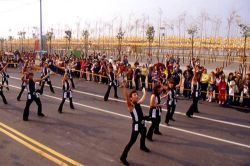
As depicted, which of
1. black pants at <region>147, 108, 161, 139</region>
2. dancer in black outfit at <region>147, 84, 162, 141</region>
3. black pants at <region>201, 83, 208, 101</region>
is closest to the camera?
dancer in black outfit at <region>147, 84, 162, 141</region>

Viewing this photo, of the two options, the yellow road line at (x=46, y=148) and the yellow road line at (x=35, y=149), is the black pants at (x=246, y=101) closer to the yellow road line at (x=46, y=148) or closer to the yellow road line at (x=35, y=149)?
the yellow road line at (x=46, y=148)

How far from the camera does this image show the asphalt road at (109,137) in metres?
9.04

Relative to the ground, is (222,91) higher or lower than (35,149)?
higher

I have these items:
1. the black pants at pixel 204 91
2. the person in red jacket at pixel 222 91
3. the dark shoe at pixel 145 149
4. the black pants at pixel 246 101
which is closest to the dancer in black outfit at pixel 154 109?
the dark shoe at pixel 145 149

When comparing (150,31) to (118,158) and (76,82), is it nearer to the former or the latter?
(76,82)

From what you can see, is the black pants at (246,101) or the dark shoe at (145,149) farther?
the black pants at (246,101)

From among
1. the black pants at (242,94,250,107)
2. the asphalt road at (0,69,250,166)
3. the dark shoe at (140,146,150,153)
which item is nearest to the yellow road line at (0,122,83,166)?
the asphalt road at (0,69,250,166)

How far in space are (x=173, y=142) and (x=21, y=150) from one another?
4641 mm

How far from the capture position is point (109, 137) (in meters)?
10.9

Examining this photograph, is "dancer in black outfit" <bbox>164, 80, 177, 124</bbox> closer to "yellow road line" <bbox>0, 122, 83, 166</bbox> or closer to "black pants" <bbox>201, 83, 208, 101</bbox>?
"yellow road line" <bbox>0, 122, 83, 166</bbox>

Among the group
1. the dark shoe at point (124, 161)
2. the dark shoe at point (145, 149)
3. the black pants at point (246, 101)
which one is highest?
the black pants at point (246, 101)

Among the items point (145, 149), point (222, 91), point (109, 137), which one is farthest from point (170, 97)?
point (222, 91)

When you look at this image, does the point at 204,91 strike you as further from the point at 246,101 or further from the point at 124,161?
the point at 124,161

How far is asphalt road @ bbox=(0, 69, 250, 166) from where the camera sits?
904 cm
